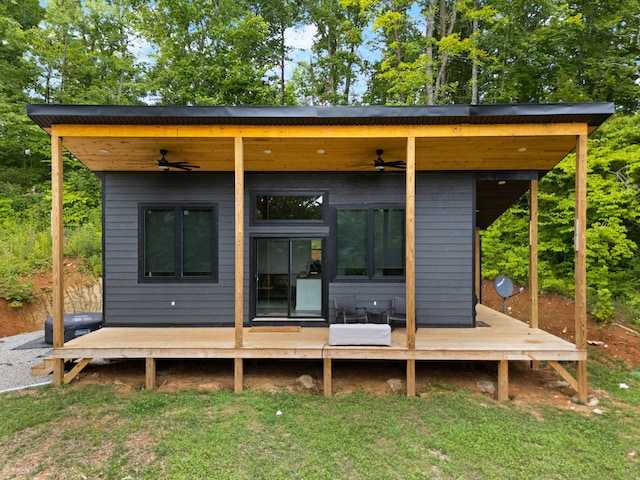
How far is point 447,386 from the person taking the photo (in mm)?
4191

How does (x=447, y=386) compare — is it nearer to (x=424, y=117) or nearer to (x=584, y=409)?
(x=584, y=409)

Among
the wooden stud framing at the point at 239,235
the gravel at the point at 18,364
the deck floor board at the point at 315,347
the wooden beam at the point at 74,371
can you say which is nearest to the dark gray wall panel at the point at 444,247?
the deck floor board at the point at 315,347

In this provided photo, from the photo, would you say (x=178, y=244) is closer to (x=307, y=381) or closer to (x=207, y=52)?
(x=307, y=381)

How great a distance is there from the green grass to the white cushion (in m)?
0.60

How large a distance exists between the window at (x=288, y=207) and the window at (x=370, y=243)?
41 centimetres

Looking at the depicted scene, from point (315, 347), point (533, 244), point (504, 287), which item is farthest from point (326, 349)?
point (533, 244)

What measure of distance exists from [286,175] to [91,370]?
4016mm

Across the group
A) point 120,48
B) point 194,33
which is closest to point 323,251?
point 194,33

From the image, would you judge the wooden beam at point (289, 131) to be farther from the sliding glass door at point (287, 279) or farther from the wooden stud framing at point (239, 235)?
the sliding glass door at point (287, 279)

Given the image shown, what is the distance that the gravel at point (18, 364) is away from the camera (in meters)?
4.23

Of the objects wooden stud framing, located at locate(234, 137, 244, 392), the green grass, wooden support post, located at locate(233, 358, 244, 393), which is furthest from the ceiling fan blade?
wooden support post, located at locate(233, 358, 244, 393)

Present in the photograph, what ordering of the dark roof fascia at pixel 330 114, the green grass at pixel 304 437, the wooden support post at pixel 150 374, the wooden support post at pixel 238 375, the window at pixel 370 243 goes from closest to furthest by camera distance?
the green grass at pixel 304 437 < the dark roof fascia at pixel 330 114 < the wooden support post at pixel 238 375 < the wooden support post at pixel 150 374 < the window at pixel 370 243

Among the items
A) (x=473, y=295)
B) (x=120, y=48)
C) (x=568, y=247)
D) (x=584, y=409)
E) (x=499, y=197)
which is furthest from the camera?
(x=120, y=48)

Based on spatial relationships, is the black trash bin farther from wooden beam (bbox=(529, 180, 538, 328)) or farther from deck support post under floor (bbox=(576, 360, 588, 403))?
wooden beam (bbox=(529, 180, 538, 328))
